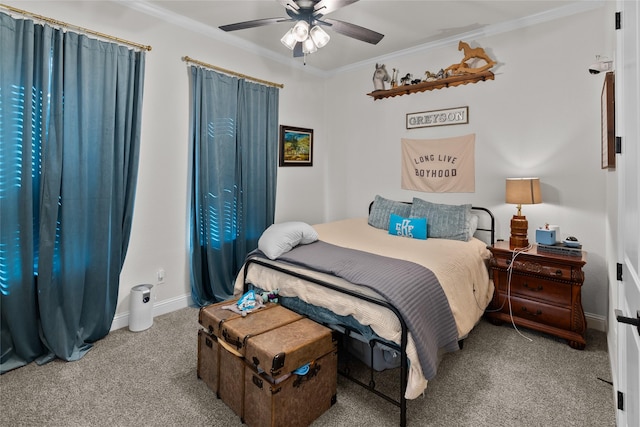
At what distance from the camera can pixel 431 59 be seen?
3.77 m

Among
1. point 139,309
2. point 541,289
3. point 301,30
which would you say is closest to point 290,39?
point 301,30

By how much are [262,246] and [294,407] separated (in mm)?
1208

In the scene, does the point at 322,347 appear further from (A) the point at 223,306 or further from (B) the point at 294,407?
(A) the point at 223,306

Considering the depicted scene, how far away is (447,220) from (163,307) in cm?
291

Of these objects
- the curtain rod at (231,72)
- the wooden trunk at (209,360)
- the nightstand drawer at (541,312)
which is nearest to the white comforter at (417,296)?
the nightstand drawer at (541,312)

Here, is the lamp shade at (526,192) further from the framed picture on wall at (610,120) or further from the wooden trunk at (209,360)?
the wooden trunk at (209,360)

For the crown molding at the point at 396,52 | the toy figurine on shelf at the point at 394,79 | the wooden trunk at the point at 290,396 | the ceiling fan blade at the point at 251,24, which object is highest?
the crown molding at the point at 396,52

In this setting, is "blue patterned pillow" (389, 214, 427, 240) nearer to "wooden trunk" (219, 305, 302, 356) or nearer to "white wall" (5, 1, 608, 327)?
"white wall" (5, 1, 608, 327)

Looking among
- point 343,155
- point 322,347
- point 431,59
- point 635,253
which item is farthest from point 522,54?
point 322,347

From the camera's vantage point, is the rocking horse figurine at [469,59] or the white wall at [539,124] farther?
the rocking horse figurine at [469,59]

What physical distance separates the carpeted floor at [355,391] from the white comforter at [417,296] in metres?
0.31

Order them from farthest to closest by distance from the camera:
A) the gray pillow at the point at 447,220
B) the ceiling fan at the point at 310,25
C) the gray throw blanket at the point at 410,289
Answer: the gray pillow at the point at 447,220, the ceiling fan at the point at 310,25, the gray throw blanket at the point at 410,289

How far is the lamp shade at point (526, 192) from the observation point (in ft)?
9.30

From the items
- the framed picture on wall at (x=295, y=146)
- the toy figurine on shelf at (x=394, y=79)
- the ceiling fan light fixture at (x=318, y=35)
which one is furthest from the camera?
the framed picture on wall at (x=295, y=146)
